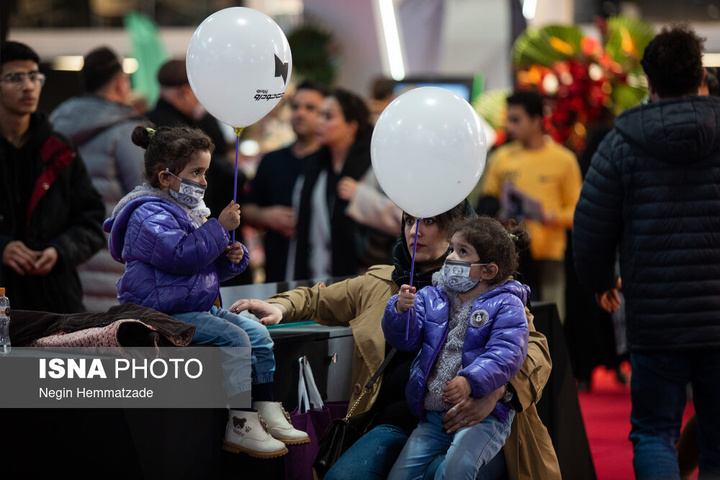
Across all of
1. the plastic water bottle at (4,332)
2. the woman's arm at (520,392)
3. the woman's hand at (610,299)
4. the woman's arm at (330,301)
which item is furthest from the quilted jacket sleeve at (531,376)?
the plastic water bottle at (4,332)

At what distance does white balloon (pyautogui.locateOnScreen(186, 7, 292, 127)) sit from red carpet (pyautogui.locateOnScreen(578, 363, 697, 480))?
2.44 meters

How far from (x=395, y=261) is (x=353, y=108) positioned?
7.63 feet

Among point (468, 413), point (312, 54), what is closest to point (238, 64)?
point (468, 413)

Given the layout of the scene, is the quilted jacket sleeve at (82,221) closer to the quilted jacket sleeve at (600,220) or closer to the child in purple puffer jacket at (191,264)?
the child in purple puffer jacket at (191,264)

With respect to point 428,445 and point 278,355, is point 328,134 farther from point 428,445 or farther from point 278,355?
point 428,445

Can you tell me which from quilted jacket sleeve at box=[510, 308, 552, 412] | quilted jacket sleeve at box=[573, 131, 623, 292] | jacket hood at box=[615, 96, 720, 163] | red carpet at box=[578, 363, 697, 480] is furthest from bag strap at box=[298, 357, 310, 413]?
red carpet at box=[578, 363, 697, 480]

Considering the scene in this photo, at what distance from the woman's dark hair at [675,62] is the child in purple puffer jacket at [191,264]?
1.71 meters

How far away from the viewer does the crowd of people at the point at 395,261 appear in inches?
113

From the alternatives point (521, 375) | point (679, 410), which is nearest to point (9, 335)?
point (521, 375)

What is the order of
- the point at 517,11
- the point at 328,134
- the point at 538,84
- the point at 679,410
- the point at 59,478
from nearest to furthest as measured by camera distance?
the point at 59,478
the point at 679,410
the point at 328,134
the point at 538,84
the point at 517,11

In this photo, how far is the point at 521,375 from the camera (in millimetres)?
2990

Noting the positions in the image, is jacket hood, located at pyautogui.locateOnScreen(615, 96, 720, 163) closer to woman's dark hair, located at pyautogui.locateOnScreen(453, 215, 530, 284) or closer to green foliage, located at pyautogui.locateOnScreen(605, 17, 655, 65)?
woman's dark hair, located at pyautogui.locateOnScreen(453, 215, 530, 284)

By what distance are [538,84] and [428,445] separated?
210 inches

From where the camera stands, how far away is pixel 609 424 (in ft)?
18.7
